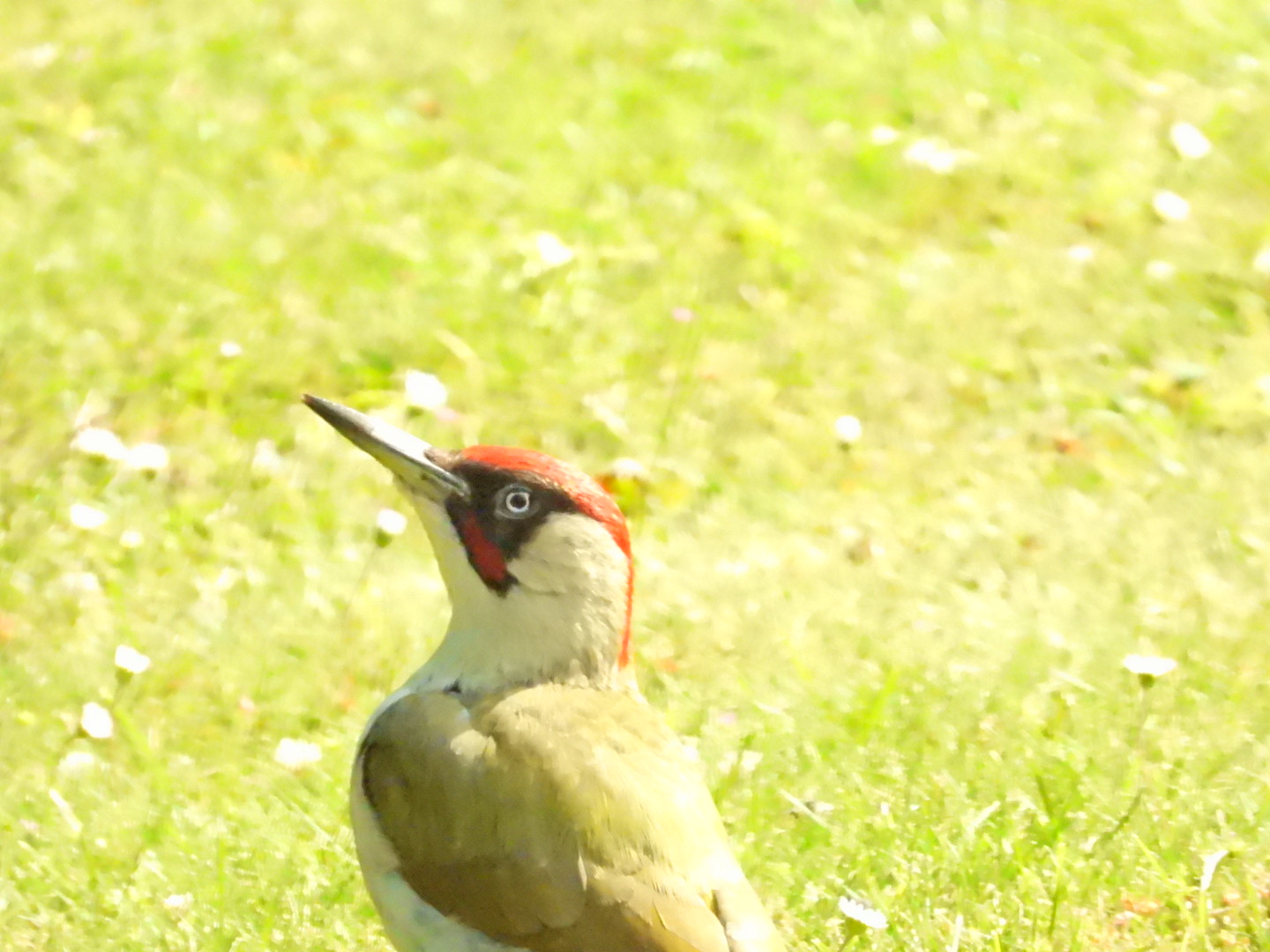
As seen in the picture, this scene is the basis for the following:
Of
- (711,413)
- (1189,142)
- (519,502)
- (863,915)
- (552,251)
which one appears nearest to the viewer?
(863,915)

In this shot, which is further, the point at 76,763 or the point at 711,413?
the point at 711,413

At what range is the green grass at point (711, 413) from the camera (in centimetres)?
405

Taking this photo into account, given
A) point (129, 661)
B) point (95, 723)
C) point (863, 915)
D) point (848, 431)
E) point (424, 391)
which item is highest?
point (863, 915)

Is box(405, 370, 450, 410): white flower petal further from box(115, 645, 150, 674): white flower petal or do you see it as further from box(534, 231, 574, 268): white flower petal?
box(115, 645, 150, 674): white flower petal

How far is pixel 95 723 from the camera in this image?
4.46m

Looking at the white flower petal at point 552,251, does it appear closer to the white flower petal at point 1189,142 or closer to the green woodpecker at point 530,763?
the white flower petal at point 1189,142

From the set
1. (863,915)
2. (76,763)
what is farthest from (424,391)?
(863,915)

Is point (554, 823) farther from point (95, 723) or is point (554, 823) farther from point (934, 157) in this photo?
point (934, 157)

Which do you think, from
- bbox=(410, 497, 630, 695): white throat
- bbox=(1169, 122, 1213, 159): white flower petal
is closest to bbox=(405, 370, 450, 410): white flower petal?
bbox=(410, 497, 630, 695): white throat

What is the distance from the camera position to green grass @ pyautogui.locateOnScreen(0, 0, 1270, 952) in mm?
4051

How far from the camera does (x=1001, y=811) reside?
13.3 ft

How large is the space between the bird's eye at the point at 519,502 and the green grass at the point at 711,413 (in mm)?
922

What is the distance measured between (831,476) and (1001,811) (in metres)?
2.01

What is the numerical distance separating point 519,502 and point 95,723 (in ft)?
4.78
